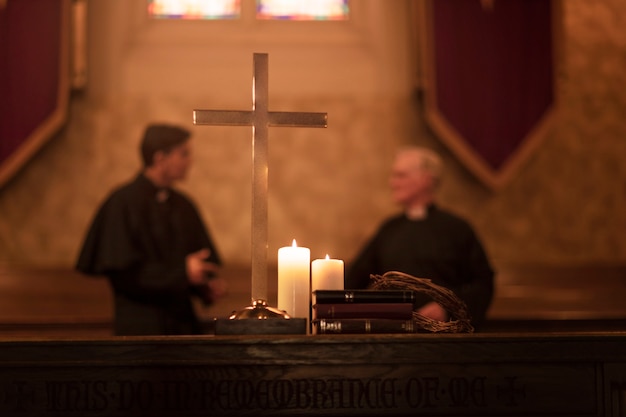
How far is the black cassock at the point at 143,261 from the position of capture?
530 cm

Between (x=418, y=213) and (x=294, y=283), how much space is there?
320 centimetres

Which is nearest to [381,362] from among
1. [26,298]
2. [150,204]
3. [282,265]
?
[282,265]

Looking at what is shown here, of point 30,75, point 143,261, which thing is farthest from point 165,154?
point 30,75

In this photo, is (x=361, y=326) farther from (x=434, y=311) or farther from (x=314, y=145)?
(x=314, y=145)

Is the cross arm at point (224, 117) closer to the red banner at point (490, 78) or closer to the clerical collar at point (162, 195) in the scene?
the clerical collar at point (162, 195)

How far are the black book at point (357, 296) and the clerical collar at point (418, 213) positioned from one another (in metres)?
3.29

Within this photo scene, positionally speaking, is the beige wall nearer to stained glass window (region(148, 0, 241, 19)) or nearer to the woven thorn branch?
stained glass window (region(148, 0, 241, 19))

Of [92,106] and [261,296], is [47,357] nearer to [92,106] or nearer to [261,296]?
[261,296]

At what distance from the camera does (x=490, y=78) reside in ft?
22.4

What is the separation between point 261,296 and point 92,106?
448 cm

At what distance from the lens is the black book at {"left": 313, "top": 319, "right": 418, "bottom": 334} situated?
230 centimetres

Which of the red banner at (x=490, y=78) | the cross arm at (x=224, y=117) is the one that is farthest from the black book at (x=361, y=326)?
the red banner at (x=490, y=78)

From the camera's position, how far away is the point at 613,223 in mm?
6816

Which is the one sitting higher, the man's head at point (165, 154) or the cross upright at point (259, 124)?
the man's head at point (165, 154)
